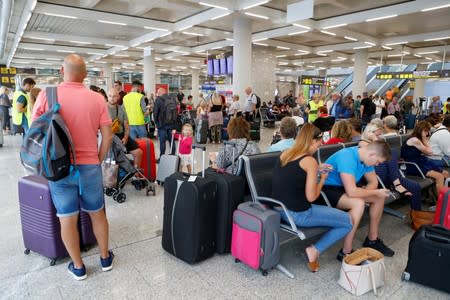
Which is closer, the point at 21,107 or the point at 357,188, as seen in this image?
the point at 357,188

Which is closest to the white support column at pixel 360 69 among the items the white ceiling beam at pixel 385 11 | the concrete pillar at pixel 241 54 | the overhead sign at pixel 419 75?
the overhead sign at pixel 419 75

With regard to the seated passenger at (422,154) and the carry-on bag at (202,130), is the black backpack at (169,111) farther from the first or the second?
the seated passenger at (422,154)

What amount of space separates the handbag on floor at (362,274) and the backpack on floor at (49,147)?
2055 millimetres

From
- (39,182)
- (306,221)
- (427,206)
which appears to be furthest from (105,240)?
(427,206)

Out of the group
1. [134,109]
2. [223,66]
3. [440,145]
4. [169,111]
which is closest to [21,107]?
[134,109]

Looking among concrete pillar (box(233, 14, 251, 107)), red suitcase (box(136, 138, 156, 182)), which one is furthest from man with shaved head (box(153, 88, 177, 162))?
concrete pillar (box(233, 14, 251, 107))

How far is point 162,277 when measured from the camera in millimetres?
2422

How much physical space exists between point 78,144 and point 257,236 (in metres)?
1.42

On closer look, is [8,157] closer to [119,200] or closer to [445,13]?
[119,200]

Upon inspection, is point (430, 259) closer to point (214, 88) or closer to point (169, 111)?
point (169, 111)

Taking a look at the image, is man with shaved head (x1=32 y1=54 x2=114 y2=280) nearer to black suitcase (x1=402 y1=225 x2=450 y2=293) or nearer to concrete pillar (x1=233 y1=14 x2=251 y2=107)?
black suitcase (x1=402 y1=225 x2=450 y2=293)

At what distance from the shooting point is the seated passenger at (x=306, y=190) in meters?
2.31

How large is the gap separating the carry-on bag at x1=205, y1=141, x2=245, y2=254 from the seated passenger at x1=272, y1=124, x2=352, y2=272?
0.34 metres

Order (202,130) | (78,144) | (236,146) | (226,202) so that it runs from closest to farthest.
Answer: (78,144) < (226,202) < (236,146) < (202,130)
